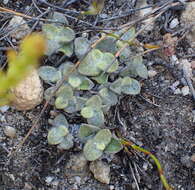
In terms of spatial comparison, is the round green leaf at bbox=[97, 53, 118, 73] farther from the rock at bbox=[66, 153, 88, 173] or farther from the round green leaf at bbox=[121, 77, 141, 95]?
the rock at bbox=[66, 153, 88, 173]

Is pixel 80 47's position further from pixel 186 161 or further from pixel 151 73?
pixel 186 161

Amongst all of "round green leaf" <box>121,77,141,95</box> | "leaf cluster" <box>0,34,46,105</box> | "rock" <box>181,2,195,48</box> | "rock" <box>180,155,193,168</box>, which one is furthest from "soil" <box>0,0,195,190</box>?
"leaf cluster" <box>0,34,46,105</box>

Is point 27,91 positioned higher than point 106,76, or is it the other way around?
point 27,91

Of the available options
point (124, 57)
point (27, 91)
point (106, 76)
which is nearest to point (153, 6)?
point (124, 57)

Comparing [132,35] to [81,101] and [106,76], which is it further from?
[81,101]

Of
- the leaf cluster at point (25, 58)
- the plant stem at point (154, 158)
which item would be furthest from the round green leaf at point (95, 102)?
the leaf cluster at point (25, 58)

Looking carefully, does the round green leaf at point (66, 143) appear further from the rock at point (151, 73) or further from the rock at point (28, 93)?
the rock at point (151, 73)
